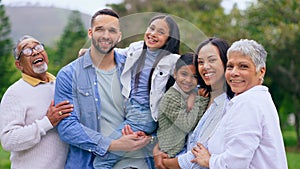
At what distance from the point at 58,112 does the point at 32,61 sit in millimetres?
449

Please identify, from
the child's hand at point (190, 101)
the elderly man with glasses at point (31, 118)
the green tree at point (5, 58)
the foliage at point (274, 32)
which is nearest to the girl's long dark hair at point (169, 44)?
the child's hand at point (190, 101)

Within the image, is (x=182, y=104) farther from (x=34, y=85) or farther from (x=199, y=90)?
(x=34, y=85)

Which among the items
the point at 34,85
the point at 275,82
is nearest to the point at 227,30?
the point at 275,82

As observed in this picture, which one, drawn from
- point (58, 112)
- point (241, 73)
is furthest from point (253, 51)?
point (58, 112)

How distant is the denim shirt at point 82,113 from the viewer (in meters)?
3.42

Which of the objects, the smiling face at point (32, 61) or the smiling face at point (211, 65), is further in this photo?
the smiling face at point (32, 61)

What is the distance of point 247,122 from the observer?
2.88 m

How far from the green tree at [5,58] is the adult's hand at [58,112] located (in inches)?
325

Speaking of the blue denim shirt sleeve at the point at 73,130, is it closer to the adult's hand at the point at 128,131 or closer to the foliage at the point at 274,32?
the adult's hand at the point at 128,131

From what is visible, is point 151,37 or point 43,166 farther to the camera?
point 43,166

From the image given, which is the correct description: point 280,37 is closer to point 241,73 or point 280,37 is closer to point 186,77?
point 186,77

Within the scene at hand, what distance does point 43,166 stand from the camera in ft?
12.1

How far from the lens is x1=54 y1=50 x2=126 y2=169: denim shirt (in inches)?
135

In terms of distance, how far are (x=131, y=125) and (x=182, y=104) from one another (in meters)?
0.34
